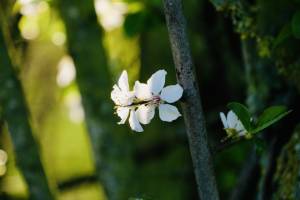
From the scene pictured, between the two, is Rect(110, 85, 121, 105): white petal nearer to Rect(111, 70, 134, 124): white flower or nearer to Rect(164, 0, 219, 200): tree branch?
Rect(111, 70, 134, 124): white flower

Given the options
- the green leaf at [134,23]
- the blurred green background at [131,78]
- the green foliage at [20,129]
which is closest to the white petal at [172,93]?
the blurred green background at [131,78]

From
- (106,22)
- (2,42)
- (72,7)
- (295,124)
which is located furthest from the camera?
(106,22)

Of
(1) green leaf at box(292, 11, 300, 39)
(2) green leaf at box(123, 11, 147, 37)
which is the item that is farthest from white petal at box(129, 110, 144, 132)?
(2) green leaf at box(123, 11, 147, 37)

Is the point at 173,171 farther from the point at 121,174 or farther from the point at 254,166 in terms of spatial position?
the point at 254,166

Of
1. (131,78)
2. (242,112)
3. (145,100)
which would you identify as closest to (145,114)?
(145,100)

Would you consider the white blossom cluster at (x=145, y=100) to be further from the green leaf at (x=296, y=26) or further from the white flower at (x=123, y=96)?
the green leaf at (x=296, y=26)

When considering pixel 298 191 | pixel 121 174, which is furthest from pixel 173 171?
pixel 298 191
